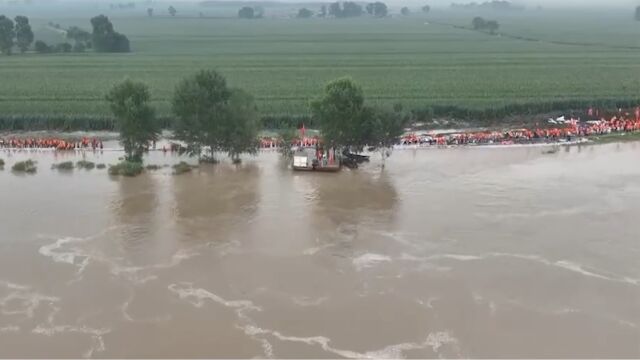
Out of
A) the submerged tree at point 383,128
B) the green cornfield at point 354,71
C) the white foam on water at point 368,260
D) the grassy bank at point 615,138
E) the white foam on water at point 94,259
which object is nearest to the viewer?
the white foam on water at point 94,259

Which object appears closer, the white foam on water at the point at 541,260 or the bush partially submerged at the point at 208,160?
the white foam on water at the point at 541,260

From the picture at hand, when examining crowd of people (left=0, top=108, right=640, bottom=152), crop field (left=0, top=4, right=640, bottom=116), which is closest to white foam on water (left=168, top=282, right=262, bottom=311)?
crowd of people (left=0, top=108, right=640, bottom=152)

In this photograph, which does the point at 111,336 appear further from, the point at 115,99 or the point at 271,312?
the point at 115,99

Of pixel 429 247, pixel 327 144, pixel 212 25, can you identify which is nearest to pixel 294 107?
pixel 327 144

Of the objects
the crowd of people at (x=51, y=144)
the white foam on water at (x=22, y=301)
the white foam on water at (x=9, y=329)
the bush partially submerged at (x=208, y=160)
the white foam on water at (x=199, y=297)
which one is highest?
the crowd of people at (x=51, y=144)

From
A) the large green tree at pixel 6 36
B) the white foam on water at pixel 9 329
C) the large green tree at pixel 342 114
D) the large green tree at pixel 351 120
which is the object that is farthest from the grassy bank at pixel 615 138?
the large green tree at pixel 6 36

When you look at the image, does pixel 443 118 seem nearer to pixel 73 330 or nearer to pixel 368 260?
pixel 368 260

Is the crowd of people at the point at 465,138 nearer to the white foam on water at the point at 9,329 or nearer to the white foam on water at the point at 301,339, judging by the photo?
the white foam on water at the point at 301,339
